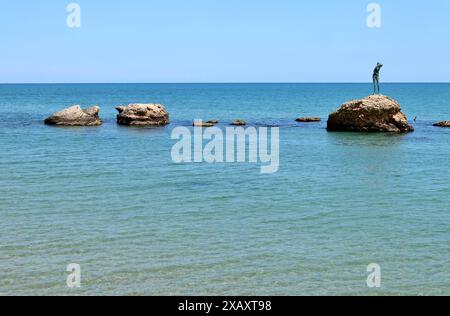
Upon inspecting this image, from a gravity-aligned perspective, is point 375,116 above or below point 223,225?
above

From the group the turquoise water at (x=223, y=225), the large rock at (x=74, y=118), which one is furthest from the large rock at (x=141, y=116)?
the turquoise water at (x=223, y=225)

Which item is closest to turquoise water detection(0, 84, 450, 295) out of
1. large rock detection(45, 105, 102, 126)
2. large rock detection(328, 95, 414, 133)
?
large rock detection(328, 95, 414, 133)

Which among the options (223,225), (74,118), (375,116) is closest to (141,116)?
(74,118)

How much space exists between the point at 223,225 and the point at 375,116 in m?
34.6

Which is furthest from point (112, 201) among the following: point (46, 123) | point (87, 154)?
point (46, 123)

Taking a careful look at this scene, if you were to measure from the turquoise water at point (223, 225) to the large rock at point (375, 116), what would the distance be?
15474 mm

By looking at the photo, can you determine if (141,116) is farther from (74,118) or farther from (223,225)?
(223,225)

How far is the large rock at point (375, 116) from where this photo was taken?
5047cm

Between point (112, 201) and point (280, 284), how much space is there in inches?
399

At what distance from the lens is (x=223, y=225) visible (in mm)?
18969

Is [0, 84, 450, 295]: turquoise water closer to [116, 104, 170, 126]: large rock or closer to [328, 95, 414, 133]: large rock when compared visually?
[328, 95, 414, 133]: large rock

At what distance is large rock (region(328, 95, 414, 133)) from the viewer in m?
50.5

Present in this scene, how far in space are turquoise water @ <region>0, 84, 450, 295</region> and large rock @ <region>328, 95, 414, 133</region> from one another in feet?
50.8

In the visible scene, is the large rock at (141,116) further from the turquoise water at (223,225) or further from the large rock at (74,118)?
the turquoise water at (223,225)
